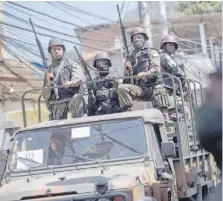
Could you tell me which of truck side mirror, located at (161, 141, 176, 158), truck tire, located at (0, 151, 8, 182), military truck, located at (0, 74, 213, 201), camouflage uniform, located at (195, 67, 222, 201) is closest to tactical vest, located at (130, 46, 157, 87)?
military truck, located at (0, 74, 213, 201)

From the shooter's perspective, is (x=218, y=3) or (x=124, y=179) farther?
(x=218, y=3)

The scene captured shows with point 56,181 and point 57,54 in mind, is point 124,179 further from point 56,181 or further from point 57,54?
point 57,54

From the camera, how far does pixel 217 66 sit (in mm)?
3742

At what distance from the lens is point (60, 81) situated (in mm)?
7574

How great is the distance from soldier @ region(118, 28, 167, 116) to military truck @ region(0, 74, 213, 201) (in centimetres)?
66

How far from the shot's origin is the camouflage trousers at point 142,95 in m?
6.92

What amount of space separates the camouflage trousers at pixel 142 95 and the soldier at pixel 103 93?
181 millimetres

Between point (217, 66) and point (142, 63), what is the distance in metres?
3.66

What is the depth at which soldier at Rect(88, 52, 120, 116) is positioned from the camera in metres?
7.12

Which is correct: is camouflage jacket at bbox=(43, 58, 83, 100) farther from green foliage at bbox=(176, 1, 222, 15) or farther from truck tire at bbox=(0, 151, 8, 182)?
green foliage at bbox=(176, 1, 222, 15)

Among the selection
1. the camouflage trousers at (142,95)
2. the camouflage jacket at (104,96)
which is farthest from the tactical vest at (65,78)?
the camouflage trousers at (142,95)

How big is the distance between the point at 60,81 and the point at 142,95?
1134 mm

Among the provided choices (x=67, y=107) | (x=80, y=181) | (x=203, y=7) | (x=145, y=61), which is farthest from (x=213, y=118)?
(x=203, y=7)

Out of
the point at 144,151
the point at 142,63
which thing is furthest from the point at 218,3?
the point at 144,151
